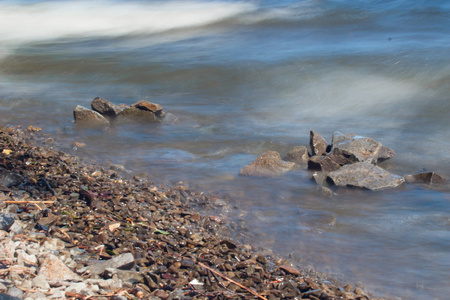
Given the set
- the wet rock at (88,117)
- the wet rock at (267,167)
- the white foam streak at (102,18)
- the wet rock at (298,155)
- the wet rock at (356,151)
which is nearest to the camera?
the wet rock at (267,167)

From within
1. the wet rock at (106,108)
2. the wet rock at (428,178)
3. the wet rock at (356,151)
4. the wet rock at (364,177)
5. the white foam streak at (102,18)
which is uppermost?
the white foam streak at (102,18)

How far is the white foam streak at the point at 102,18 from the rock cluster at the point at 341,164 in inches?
494

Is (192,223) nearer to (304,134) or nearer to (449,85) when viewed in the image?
(304,134)

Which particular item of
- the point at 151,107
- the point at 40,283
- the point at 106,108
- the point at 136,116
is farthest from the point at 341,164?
the point at 40,283

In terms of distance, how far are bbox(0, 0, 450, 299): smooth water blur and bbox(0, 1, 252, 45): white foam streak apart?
0.44 ft

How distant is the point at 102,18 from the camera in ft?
68.0

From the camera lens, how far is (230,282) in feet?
9.96

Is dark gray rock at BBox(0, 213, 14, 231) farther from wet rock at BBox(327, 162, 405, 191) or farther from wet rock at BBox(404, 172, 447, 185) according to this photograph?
wet rock at BBox(404, 172, 447, 185)

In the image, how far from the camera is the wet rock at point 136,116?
784cm

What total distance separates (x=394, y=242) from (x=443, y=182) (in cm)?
170

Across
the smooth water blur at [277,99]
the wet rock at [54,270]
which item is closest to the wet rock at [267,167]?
the smooth water blur at [277,99]

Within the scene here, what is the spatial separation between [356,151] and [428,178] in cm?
83

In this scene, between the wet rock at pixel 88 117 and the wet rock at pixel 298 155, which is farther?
the wet rock at pixel 88 117

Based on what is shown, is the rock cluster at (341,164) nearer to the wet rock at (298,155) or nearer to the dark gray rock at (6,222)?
the wet rock at (298,155)
